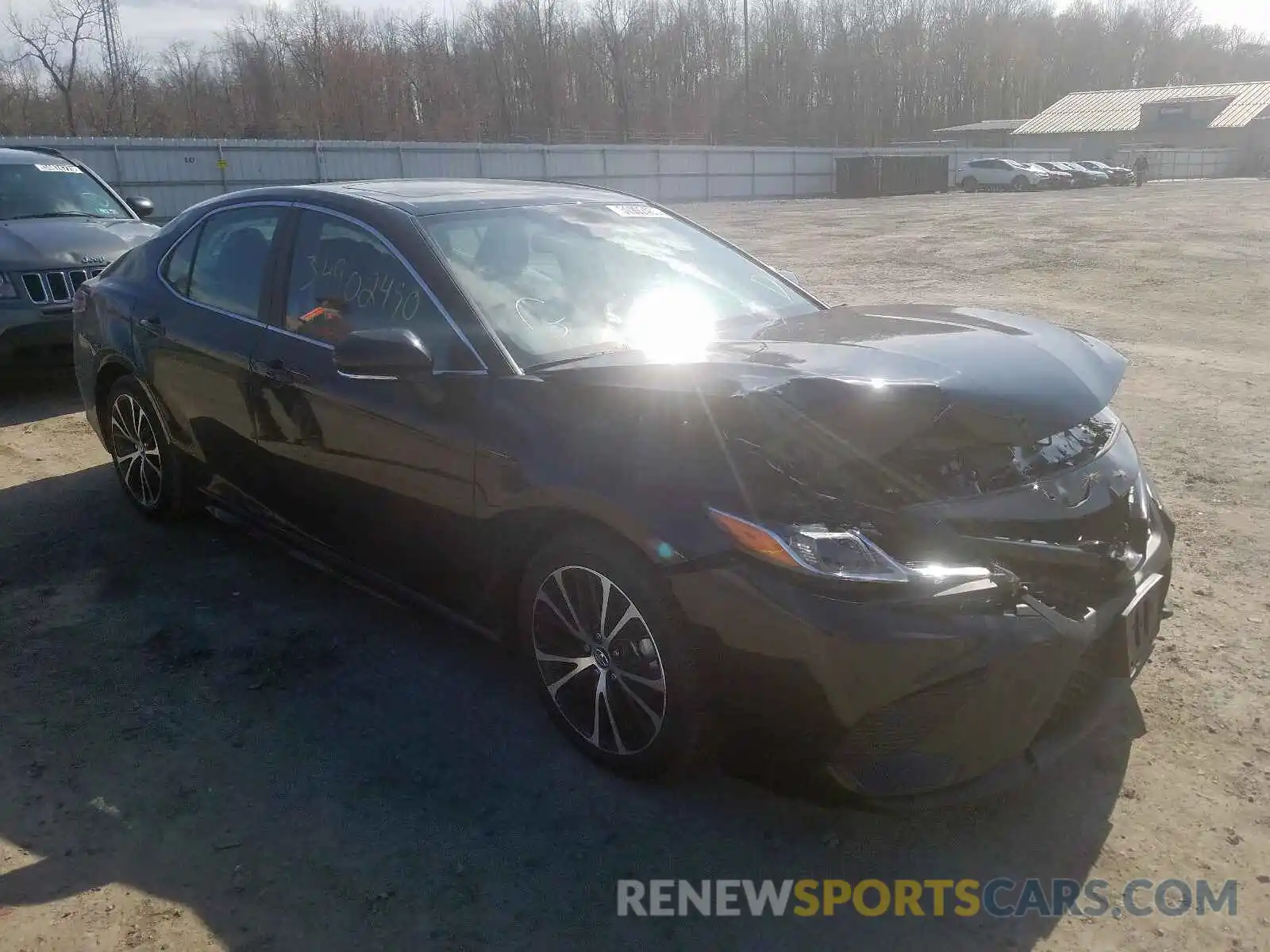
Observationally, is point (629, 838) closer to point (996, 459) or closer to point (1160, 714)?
point (996, 459)

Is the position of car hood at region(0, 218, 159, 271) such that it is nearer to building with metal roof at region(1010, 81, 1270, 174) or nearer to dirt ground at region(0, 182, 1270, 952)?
dirt ground at region(0, 182, 1270, 952)

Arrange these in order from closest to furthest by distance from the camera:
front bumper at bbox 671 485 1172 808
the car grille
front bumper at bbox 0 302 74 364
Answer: front bumper at bbox 671 485 1172 808
front bumper at bbox 0 302 74 364
the car grille

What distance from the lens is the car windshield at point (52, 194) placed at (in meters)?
8.24

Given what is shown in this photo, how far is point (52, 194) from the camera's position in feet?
27.9

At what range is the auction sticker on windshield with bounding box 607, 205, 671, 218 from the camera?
4156 mm

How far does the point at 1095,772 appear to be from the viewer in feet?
9.43

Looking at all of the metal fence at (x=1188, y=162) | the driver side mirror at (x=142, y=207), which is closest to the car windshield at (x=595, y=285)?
the driver side mirror at (x=142, y=207)

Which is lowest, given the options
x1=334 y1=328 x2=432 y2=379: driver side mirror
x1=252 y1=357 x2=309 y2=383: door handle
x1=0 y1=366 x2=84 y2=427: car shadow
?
x1=0 y1=366 x2=84 y2=427: car shadow

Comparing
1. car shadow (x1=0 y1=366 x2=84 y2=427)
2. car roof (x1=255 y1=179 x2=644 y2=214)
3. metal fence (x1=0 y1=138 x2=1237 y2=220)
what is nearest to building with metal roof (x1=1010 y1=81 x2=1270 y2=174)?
metal fence (x1=0 y1=138 x2=1237 y2=220)

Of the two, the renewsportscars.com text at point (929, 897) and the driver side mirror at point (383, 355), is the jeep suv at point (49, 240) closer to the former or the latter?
the driver side mirror at point (383, 355)

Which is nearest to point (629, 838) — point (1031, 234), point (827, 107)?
point (1031, 234)

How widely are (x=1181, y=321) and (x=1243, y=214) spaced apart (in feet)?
57.9

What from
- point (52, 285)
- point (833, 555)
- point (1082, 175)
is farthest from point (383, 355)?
point (1082, 175)

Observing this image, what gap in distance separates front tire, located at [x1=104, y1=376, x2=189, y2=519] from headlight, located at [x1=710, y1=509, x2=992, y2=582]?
130 inches
